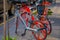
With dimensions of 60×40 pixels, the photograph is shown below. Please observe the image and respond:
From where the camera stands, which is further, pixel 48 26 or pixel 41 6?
pixel 41 6

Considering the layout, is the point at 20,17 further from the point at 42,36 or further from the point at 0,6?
the point at 0,6

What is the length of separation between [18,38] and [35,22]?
3.31ft

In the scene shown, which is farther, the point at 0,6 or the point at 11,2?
the point at 11,2

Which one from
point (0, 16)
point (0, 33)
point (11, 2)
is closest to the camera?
point (0, 33)

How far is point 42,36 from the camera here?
7328 millimetres

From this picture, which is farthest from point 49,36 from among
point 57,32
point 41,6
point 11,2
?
point 11,2

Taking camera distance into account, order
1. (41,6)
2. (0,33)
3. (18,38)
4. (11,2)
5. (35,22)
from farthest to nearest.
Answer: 1. (11,2)
2. (41,6)
3. (0,33)
4. (18,38)
5. (35,22)

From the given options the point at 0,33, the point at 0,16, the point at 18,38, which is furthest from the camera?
the point at 0,16

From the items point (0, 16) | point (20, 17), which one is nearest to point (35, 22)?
point (20, 17)

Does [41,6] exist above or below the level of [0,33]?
above

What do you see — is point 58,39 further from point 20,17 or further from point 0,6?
point 0,6

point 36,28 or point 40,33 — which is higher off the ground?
point 36,28

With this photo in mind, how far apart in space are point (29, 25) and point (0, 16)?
5.60 metres

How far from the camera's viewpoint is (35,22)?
7324 millimetres
